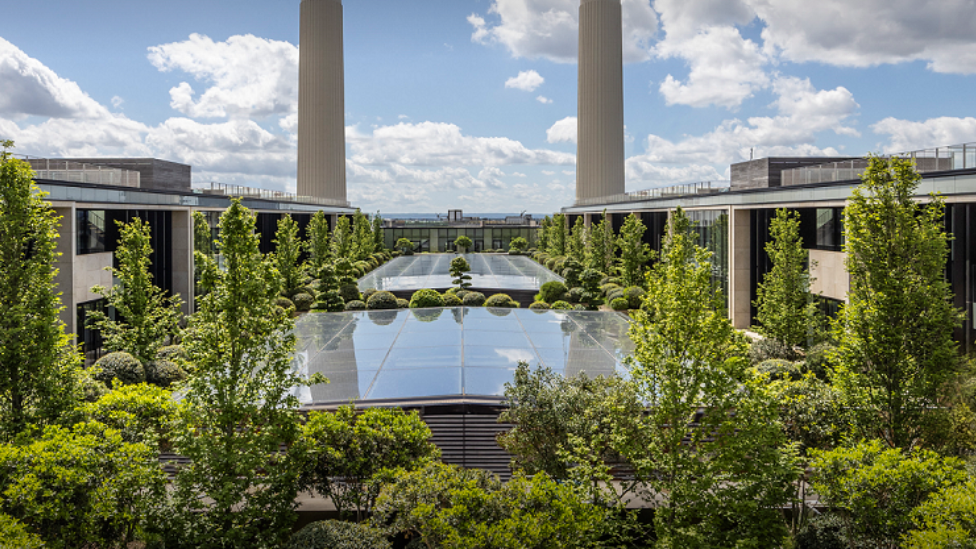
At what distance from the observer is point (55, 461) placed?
10016 millimetres

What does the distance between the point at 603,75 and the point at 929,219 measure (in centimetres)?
9333

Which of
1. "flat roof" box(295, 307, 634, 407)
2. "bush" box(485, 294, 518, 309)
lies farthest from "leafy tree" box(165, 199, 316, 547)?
"bush" box(485, 294, 518, 309)

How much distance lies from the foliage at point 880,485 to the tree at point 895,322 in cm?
178

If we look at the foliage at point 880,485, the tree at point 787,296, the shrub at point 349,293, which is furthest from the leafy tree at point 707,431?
the shrub at point 349,293

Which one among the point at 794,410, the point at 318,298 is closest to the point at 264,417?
the point at 794,410

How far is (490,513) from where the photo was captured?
1023 cm

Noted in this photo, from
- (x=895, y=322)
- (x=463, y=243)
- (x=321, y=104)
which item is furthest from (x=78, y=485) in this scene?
(x=321, y=104)

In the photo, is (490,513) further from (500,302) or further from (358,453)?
(500,302)

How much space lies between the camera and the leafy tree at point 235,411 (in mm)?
10281

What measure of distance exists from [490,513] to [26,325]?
29.4 ft

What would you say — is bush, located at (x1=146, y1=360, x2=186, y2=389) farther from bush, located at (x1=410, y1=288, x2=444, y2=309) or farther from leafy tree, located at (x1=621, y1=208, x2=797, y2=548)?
leafy tree, located at (x1=621, y1=208, x2=797, y2=548)

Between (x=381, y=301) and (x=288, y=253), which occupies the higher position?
(x=288, y=253)

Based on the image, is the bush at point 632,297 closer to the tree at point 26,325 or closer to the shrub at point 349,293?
the shrub at point 349,293

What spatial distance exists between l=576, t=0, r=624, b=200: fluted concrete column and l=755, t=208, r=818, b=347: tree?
249 ft
